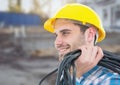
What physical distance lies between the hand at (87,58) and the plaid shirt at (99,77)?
0.9 inches

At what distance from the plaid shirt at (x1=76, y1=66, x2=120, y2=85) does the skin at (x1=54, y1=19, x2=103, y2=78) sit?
0.07 ft

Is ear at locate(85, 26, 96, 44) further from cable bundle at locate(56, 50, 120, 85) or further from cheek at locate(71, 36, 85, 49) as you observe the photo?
cable bundle at locate(56, 50, 120, 85)

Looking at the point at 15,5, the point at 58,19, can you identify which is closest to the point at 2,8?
the point at 15,5

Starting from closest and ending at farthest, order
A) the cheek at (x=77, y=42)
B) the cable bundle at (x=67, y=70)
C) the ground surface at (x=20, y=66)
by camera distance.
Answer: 1. the cable bundle at (x=67, y=70)
2. the cheek at (x=77, y=42)
3. the ground surface at (x=20, y=66)

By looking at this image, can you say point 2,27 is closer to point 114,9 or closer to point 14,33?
point 14,33

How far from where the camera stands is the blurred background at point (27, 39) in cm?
423

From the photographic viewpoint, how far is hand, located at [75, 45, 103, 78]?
45.1 inches

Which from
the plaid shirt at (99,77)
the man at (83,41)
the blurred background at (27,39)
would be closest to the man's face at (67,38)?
the man at (83,41)

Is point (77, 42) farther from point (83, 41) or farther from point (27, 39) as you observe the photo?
point (27, 39)

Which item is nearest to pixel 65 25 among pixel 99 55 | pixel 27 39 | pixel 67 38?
pixel 67 38

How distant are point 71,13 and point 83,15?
0.05 metres

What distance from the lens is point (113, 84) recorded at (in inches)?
44.3

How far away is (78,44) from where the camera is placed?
125 cm

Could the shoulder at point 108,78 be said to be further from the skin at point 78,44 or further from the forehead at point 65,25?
the forehead at point 65,25
